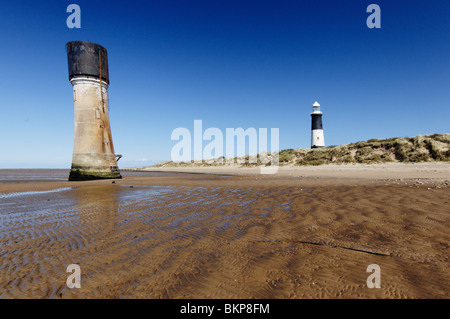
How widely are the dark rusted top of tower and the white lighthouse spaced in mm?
40951

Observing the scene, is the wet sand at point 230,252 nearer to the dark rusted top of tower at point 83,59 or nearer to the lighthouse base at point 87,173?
the lighthouse base at point 87,173

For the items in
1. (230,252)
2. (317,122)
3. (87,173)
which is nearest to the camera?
(230,252)

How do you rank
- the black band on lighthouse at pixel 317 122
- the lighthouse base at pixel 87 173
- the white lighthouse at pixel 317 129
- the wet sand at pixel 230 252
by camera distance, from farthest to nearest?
the black band on lighthouse at pixel 317 122 → the white lighthouse at pixel 317 129 → the lighthouse base at pixel 87 173 → the wet sand at pixel 230 252

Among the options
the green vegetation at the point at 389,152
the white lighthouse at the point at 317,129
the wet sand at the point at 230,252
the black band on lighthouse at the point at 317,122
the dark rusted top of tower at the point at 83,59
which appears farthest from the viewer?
the black band on lighthouse at the point at 317,122

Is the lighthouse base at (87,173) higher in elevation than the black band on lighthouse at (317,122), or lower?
lower

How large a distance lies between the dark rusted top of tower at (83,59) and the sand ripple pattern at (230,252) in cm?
1246

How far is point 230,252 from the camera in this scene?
280 cm

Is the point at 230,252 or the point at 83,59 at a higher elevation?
the point at 83,59

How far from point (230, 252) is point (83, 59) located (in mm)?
16910

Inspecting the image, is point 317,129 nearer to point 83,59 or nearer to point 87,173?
point 83,59

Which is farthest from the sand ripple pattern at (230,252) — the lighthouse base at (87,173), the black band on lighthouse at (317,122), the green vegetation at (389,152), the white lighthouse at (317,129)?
the black band on lighthouse at (317,122)

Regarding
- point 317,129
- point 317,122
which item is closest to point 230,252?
point 317,129

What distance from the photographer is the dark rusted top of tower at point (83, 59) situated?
14.4m
